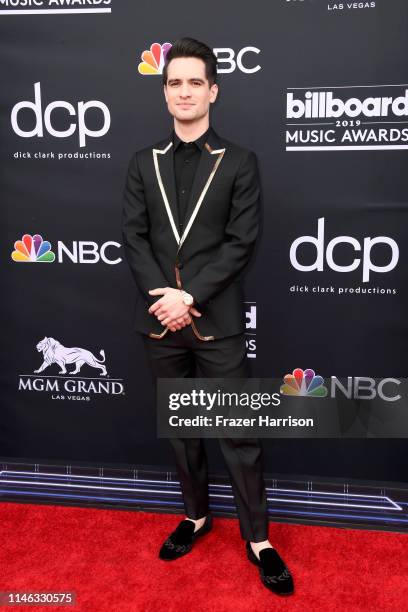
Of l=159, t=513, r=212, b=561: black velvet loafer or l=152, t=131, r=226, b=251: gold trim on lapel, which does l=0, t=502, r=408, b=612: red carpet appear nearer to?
l=159, t=513, r=212, b=561: black velvet loafer

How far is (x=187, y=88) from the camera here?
7.77 feet

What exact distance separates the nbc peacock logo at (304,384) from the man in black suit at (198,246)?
61 centimetres

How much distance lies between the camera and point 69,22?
118 inches

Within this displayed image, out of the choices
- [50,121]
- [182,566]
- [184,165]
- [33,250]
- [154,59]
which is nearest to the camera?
[184,165]

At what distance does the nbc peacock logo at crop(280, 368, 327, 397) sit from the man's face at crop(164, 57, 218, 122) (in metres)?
1.37

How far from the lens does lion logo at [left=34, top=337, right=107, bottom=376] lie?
3.32m

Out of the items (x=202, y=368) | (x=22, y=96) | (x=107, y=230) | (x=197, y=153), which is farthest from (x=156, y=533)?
(x=22, y=96)

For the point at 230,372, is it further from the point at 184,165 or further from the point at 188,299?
the point at 184,165

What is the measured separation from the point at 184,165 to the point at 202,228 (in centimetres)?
27

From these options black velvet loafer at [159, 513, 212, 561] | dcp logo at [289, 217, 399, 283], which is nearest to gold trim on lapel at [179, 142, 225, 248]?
dcp logo at [289, 217, 399, 283]

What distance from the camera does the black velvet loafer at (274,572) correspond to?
99.0 inches
